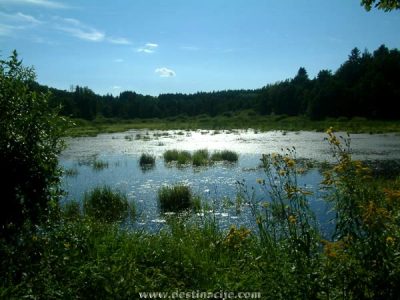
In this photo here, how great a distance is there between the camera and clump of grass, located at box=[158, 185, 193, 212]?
48.3 feet

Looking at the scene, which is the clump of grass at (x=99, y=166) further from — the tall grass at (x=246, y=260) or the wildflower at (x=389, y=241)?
the wildflower at (x=389, y=241)

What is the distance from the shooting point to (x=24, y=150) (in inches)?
260

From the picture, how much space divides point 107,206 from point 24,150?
319 inches

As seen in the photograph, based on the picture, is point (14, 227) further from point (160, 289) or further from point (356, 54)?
point (356, 54)

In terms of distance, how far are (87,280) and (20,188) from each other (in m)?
2.22

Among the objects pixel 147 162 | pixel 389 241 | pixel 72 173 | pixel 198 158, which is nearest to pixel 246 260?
pixel 389 241

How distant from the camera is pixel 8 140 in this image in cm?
645

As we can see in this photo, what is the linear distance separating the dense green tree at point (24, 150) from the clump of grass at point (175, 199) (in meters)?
7.86

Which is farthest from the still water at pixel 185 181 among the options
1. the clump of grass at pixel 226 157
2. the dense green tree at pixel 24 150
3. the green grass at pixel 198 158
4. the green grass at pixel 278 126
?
the green grass at pixel 278 126

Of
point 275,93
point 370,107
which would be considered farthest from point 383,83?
point 275,93

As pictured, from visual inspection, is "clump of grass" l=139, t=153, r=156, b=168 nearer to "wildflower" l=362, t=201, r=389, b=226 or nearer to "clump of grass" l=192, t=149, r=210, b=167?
"clump of grass" l=192, t=149, r=210, b=167

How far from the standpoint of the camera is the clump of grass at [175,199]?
14711 millimetres

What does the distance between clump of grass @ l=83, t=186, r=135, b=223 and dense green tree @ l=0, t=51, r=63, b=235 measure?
6373 millimetres

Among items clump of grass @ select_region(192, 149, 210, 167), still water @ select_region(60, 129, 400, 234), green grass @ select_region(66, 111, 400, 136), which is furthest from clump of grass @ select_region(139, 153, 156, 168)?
green grass @ select_region(66, 111, 400, 136)
